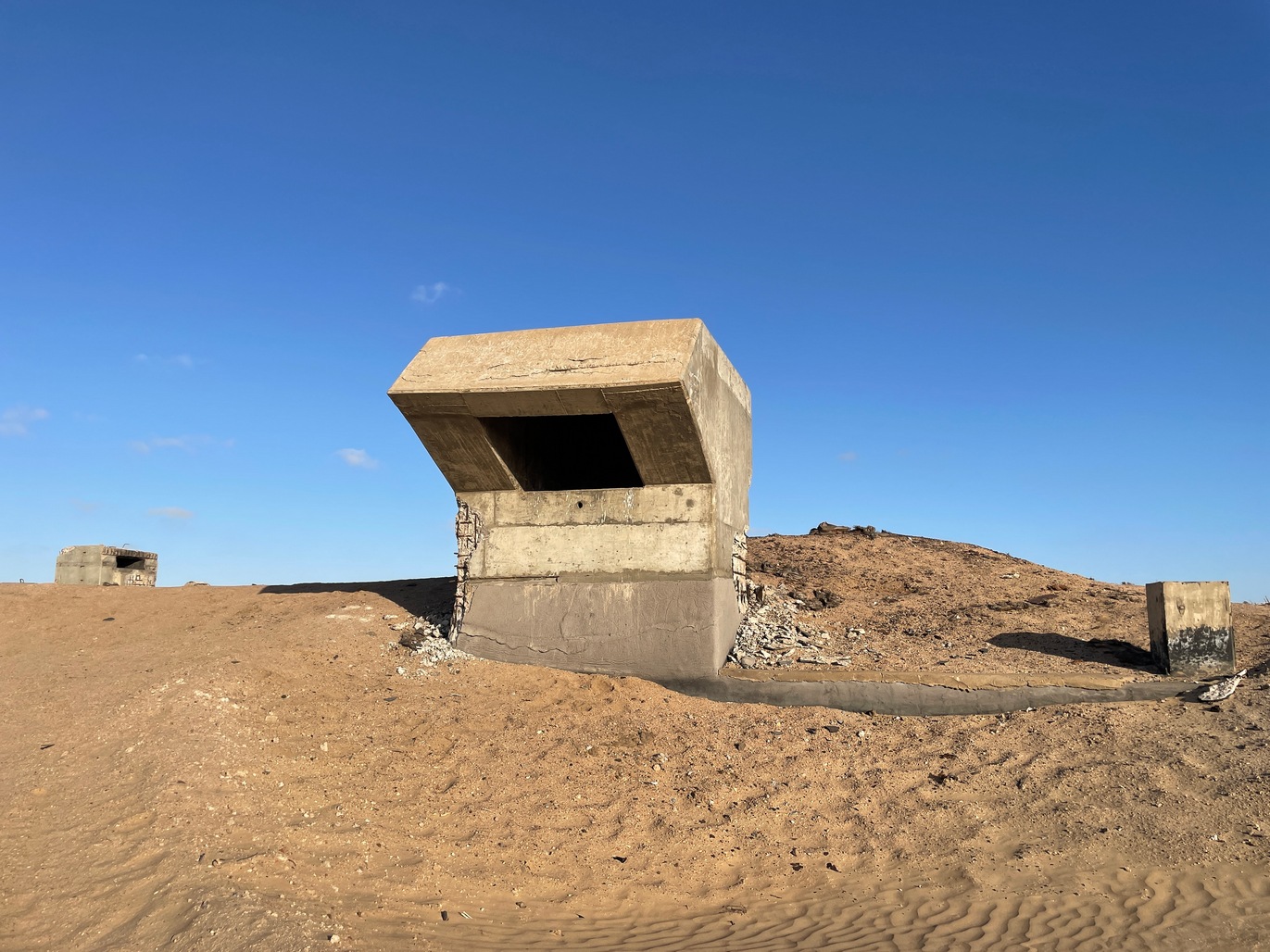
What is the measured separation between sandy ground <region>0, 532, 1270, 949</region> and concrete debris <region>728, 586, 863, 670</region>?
44cm

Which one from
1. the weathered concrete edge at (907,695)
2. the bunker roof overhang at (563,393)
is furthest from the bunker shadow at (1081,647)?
the bunker roof overhang at (563,393)

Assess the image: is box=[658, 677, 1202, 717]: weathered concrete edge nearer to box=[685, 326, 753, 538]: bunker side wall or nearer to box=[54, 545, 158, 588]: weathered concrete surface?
box=[685, 326, 753, 538]: bunker side wall

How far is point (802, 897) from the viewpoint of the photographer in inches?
203

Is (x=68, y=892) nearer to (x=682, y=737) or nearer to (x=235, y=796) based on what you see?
(x=235, y=796)

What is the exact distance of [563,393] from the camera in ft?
27.2

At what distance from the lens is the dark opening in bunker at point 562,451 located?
370 inches

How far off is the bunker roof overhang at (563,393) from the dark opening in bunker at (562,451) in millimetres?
40

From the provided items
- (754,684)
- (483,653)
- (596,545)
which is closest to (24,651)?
(483,653)

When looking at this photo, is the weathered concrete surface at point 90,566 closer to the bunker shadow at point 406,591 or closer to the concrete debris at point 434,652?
the bunker shadow at point 406,591

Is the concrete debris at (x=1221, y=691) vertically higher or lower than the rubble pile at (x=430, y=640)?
lower

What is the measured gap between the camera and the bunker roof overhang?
8164 millimetres

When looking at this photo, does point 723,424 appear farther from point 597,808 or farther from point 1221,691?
point 1221,691

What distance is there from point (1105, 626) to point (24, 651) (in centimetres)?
1239

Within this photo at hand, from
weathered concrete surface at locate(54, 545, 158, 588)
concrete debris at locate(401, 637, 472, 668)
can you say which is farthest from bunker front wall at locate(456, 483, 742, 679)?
weathered concrete surface at locate(54, 545, 158, 588)
